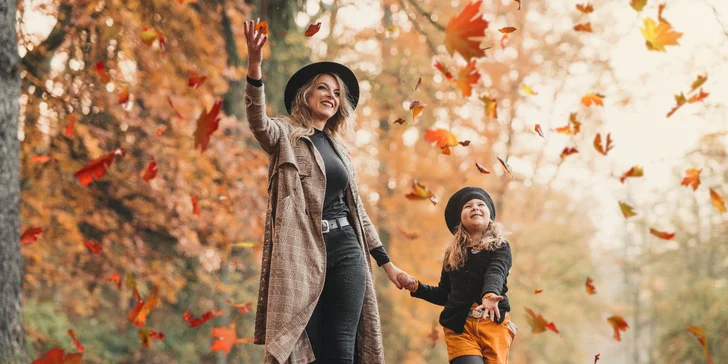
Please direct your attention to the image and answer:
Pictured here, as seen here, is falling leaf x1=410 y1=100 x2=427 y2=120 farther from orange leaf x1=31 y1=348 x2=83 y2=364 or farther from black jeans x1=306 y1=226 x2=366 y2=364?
orange leaf x1=31 y1=348 x2=83 y2=364

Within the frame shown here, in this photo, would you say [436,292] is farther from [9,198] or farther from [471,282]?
[9,198]

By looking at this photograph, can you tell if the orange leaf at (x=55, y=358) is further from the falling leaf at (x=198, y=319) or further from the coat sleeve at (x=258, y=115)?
the coat sleeve at (x=258, y=115)

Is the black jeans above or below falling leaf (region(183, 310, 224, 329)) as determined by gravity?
below

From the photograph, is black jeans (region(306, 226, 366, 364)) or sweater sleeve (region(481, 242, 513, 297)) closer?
black jeans (region(306, 226, 366, 364))

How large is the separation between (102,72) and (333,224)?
6158mm

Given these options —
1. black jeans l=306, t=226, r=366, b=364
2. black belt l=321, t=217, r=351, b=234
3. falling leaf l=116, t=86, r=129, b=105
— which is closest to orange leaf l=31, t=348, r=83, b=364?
black jeans l=306, t=226, r=366, b=364

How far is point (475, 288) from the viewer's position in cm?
347

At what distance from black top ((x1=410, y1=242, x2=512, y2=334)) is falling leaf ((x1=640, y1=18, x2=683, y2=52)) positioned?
2532 mm

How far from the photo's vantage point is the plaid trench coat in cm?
285

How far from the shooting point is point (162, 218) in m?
9.75

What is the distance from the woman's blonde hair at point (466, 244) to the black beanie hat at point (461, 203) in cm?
10

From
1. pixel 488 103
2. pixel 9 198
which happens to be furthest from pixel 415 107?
pixel 488 103

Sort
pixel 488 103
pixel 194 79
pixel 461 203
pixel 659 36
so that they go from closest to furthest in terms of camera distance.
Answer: pixel 461 203
pixel 659 36
pixel 488 103
pixel 194 79

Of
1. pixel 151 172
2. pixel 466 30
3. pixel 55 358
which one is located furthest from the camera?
pixel 151 172
